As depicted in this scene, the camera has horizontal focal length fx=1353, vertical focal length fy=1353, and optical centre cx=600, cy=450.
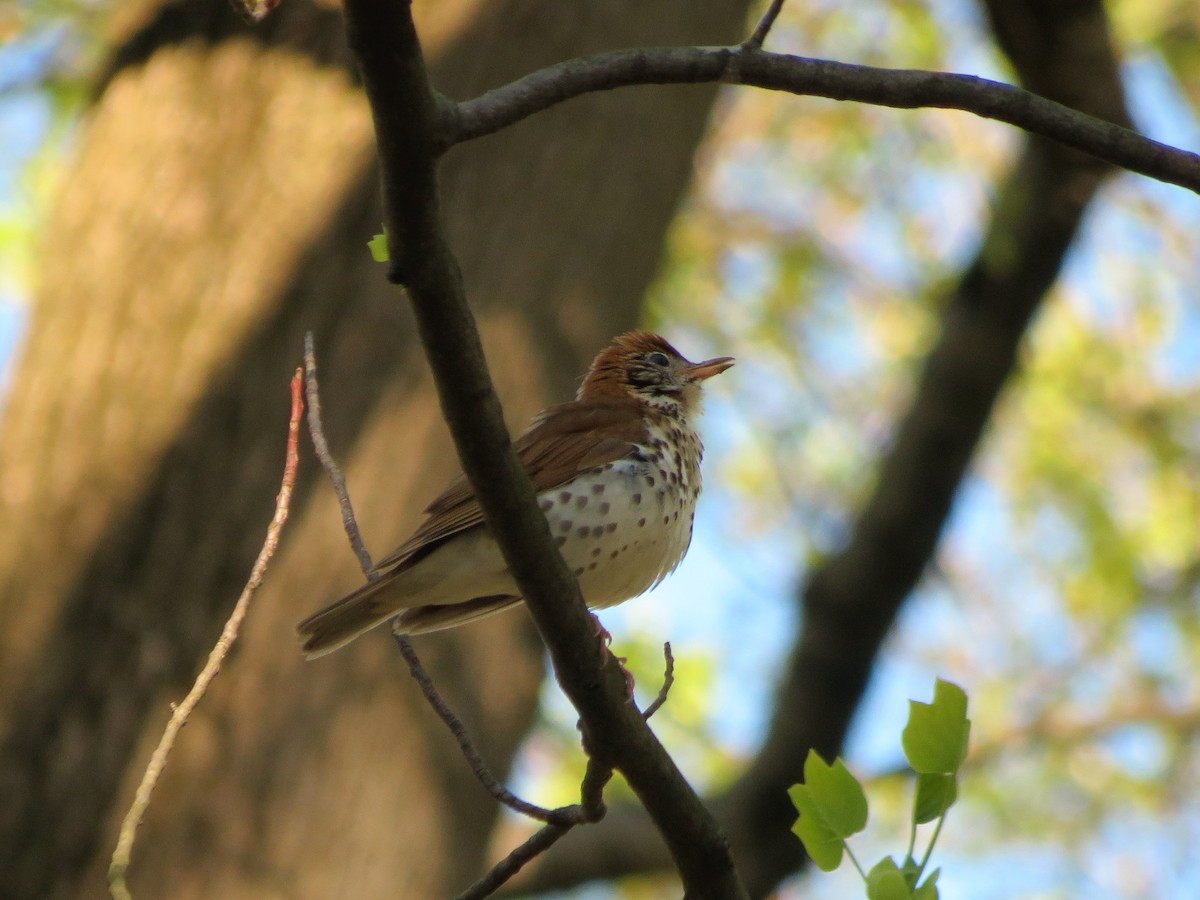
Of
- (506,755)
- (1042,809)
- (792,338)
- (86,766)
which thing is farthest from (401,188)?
(1042,809)

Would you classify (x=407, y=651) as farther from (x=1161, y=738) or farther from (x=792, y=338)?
(x=1161, y=738)

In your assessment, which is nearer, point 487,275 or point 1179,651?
point 487,275

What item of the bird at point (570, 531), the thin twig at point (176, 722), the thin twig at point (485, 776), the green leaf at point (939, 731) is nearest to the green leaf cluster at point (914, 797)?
the green leaf at point (939, 731)

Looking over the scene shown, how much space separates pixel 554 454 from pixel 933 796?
2402 mm

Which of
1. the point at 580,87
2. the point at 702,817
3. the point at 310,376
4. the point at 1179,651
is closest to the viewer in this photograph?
the point at 580,87

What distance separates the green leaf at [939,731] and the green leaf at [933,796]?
2 centimetres

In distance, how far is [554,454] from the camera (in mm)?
4371

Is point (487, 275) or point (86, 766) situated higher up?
point (487, 275)

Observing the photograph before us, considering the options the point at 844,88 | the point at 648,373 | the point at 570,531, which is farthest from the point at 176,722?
the point at 648,373

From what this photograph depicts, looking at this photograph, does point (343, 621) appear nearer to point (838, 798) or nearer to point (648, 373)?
point (648, 373)

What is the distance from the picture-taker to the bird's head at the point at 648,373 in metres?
5.48

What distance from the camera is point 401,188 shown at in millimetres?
2188

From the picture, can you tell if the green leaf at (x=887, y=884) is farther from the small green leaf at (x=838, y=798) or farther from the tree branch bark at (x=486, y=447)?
the tree branch bark at (x=486, y=447)

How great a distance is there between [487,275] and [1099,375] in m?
6.89
